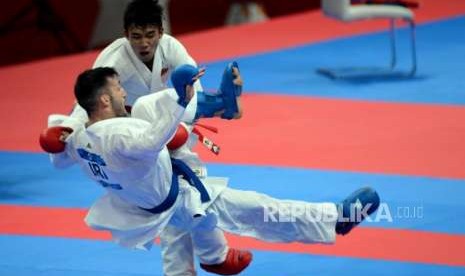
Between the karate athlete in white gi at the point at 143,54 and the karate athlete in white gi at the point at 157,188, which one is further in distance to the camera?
the karate athlete in white gi at the point at 143,54

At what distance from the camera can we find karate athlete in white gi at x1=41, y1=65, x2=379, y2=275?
5172 millimetres

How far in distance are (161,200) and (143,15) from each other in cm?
113

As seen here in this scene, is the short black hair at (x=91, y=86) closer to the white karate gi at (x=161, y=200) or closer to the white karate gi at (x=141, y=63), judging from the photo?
the white karate gi at (x=161, y=200)

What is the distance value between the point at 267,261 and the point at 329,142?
2.76 meters

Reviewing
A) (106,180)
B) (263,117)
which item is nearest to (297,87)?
(263,117)

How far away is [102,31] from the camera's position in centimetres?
1464

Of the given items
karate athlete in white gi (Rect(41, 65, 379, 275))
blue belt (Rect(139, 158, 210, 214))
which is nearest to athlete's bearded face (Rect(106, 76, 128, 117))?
karate athlete in white gi (Rect(41, 65, 379, 275))

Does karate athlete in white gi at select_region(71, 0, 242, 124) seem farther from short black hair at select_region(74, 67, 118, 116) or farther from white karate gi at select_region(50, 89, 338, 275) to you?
white karate gi at select_region(50, 89, 338, 275)

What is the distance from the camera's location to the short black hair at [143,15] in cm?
601

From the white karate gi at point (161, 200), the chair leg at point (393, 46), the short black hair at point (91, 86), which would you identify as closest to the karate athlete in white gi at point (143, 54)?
the short black hair at point (91, 86)

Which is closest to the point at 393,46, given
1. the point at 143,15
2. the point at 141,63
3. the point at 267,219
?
the point at 141,63

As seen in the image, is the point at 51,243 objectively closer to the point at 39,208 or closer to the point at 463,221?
the point at 39,208

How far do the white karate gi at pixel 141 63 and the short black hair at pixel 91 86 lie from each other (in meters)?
0.71

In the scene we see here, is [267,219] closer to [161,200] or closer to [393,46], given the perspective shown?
[161,200]
